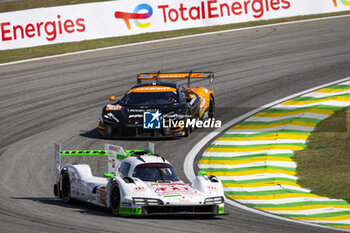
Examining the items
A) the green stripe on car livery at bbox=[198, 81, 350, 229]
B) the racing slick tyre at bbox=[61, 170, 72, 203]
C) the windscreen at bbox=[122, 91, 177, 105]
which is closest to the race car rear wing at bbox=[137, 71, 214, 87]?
the windscreen at bbox=[122, 91, 177, 105]

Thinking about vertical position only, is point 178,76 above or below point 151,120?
above

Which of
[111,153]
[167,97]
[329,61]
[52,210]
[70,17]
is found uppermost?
[70,17]

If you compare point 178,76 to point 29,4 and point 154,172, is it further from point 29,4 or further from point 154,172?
point 29,4

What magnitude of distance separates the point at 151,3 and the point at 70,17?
3.62 meters

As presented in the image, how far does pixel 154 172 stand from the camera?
13070mm

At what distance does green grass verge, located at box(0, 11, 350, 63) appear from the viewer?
97.0 ft

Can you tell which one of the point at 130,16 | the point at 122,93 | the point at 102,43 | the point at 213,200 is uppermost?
the point at 130,16

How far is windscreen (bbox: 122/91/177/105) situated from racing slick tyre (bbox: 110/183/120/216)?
760cm

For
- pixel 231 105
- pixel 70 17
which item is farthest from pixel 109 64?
pixel 231 105

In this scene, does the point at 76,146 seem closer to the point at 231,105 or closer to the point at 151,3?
the point at 231,105

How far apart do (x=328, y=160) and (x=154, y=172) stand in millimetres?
5151

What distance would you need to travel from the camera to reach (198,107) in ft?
67.3

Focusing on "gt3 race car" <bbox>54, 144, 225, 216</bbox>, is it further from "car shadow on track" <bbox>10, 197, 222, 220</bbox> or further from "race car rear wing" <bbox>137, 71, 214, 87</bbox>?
"race car rear wing" <bbox>137, 71, 214, 87</bbox>

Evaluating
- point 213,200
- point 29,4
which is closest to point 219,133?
point 213,200
